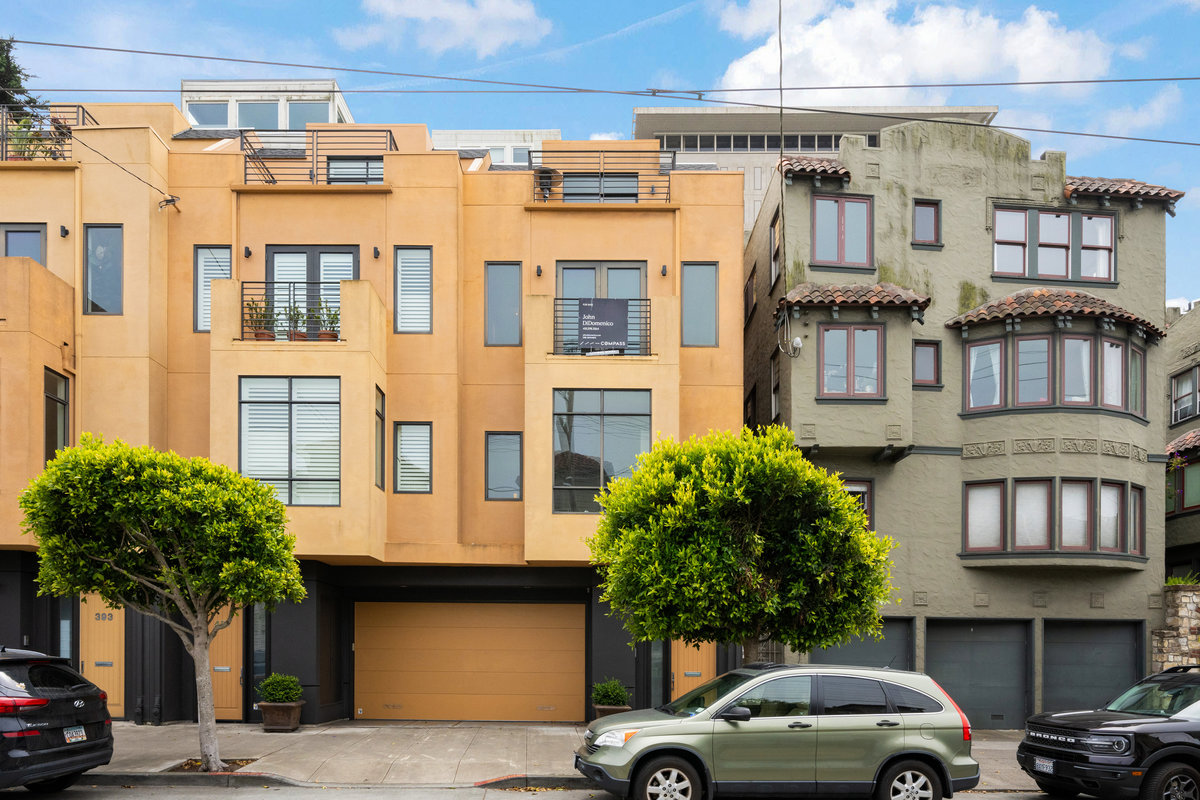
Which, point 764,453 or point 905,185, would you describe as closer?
point 764,453

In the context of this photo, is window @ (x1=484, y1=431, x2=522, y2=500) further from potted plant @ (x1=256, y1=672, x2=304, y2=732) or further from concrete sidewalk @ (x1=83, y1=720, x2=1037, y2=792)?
potted plant @ (x1=256, y1=672, x2=304, y2=732)

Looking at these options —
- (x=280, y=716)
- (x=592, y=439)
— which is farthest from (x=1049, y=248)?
(x=280, y=716)

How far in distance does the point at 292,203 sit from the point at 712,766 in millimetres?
13124

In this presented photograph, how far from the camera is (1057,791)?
12.9 metres

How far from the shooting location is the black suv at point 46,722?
1088 cm

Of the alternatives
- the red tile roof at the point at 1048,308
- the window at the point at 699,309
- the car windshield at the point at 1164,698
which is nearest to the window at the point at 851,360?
the red tile roof at the point at 1048,308

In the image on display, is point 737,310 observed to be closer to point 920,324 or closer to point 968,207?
point 920,324

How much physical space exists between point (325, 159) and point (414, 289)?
12.9 feet

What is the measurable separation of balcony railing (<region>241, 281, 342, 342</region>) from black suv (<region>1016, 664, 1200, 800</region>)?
1251 centimetres

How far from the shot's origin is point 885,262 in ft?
69.2

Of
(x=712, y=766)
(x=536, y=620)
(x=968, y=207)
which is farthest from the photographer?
(x=968, y=207)

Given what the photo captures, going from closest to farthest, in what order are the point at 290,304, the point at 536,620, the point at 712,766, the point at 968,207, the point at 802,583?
the point at 712,766
the point at 802,583
the point at 290,304
the point at 536,620
the point at 968,207

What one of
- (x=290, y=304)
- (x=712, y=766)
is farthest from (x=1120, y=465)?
(x=290, y=304)

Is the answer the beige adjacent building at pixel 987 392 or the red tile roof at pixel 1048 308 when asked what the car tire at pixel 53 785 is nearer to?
the beige adjacent building at pixel 987 392
